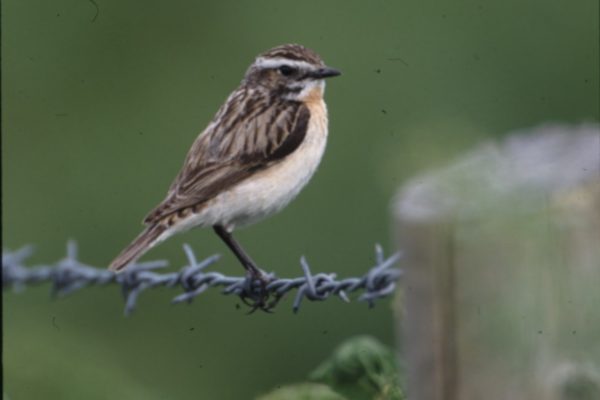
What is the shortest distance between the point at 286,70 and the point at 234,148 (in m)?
0.44

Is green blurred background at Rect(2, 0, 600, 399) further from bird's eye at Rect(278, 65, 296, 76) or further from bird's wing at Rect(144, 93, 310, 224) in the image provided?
bird's eye at Rect(278, 65, 296, 76)

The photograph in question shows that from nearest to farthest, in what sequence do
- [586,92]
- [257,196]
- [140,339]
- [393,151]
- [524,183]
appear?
[524,183]
[393,151]
[257,196]
[140,339]
[586,92]

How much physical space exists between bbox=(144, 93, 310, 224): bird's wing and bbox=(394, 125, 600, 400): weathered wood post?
2266mm

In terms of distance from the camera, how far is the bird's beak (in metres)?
6.94

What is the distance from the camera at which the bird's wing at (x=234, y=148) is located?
6.88 m

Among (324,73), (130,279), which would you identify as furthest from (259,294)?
(130,279)

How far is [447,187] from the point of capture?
469cm

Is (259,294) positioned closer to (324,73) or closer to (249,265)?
(249,265)

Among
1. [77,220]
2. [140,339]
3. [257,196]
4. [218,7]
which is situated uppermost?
[218,7]

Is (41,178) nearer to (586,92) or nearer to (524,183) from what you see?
(586,92)

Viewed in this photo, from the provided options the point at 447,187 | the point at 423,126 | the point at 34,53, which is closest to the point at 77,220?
the point at 34,53

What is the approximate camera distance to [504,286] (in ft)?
14.5

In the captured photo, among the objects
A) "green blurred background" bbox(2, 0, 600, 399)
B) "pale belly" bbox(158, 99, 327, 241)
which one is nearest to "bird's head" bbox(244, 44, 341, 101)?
"pale belly" bbox(158, 99, 327, 241)

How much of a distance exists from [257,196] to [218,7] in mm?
4259
